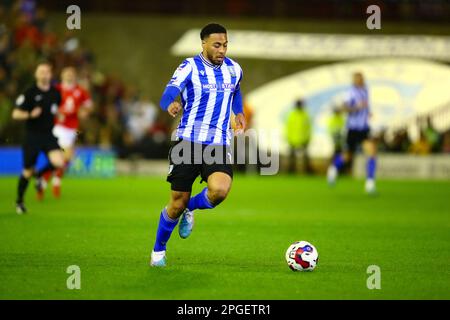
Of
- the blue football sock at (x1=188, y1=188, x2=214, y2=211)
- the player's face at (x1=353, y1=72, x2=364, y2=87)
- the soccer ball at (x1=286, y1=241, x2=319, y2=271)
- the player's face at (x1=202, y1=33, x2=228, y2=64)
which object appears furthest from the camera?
the player's face at (x1=353, y1=72, x2=364, y2=87)

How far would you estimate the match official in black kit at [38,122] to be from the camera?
14.2m

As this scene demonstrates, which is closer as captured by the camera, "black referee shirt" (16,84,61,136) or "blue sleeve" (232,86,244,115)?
"blue sleeve" (232,86,244,115)

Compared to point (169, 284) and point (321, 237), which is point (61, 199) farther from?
point (169, 284)

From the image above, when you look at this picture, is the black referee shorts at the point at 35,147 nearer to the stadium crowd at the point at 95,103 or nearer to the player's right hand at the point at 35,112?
the player's right hand at the point at 35,112

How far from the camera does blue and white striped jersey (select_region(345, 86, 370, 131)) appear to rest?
65.2 ft

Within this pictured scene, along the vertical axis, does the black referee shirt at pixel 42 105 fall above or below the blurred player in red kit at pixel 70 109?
below

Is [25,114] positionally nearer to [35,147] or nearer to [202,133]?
[35,147]

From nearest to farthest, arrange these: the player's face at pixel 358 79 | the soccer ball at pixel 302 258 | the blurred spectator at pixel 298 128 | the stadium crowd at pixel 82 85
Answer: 1. the soccer ball at pixel 302 258
2. the player's face at pixel 358 79
3. the stadium crowd at pixel 82 85
4. the blurred spectator at pixel 298 128

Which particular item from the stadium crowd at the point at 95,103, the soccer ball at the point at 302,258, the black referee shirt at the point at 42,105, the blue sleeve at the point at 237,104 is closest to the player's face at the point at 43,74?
the black referee shirt at the point at 42,105

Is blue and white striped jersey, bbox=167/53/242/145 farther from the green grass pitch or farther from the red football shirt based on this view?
the red football shirt

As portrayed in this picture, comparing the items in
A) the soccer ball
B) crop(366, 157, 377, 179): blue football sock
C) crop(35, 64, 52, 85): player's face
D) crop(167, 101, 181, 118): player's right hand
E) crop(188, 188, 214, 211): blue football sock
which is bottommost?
the soccer ball

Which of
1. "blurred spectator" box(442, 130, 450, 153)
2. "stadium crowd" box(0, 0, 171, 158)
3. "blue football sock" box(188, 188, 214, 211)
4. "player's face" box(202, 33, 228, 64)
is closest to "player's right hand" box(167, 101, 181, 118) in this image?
"player's face" box(202, 33, 228, 64)

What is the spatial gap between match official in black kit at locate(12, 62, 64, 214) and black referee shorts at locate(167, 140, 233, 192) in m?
5.98
